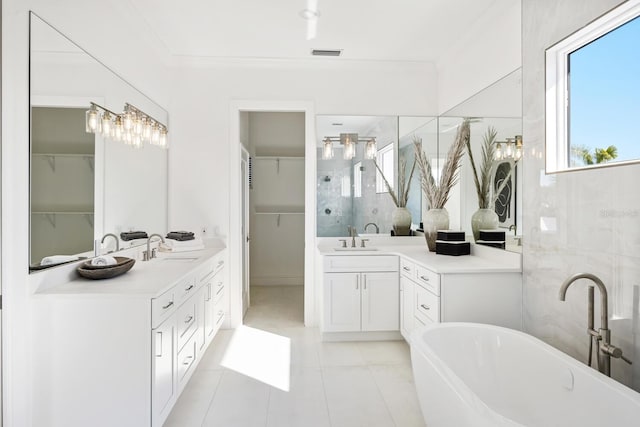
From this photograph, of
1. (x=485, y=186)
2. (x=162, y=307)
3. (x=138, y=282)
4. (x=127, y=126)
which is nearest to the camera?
(x=162, y=307)

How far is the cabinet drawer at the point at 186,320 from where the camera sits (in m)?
2.29

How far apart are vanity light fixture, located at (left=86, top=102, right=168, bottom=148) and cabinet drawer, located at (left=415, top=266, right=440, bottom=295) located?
2.48 meters

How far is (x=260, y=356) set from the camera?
10.4 ft

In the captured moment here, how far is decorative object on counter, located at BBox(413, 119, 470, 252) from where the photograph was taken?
3.33 metres

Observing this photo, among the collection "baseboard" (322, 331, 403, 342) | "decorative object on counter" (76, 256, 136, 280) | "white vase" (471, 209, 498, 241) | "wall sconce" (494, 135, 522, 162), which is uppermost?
"wall sconce" (494, 135, 522, 162)

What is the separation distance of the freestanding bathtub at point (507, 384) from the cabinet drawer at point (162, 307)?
1378 millimetres

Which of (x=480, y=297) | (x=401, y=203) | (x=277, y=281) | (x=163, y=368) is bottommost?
(x=277, y=281)

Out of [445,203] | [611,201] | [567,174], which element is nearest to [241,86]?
[445,203]

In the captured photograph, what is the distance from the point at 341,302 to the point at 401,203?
1.30m

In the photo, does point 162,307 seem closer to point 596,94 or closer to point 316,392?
point 316,392

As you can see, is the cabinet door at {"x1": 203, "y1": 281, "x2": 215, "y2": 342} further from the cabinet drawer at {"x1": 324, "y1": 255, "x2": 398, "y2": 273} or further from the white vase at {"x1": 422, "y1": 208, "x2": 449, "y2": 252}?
the white vase at {"x1": 422, "y1": 208, "x2": 449, "y2": 252}

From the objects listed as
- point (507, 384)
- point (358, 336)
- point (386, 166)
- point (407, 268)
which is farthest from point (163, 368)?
point (386, 166)

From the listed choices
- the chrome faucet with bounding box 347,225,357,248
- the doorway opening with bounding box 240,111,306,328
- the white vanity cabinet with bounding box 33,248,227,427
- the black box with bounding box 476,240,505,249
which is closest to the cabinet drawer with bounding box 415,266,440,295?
the black box with bounding box 476,240,505,249

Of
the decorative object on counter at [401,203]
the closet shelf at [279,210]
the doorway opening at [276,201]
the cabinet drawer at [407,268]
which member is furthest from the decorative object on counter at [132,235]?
the closet shelf at [279,210]
